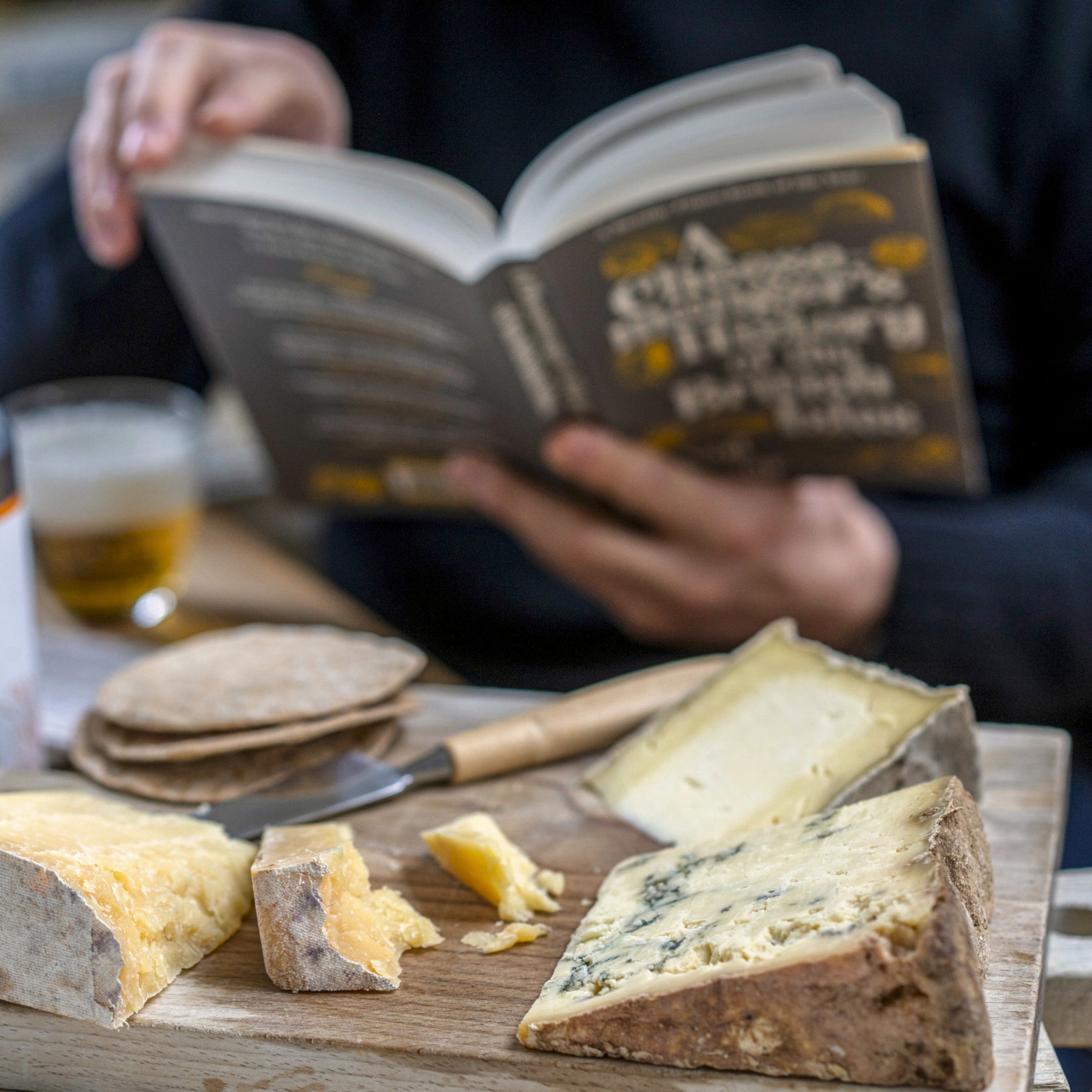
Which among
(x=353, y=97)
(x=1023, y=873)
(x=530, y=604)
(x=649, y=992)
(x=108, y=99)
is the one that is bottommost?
(x=530, y=604)

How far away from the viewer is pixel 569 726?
1.10 m

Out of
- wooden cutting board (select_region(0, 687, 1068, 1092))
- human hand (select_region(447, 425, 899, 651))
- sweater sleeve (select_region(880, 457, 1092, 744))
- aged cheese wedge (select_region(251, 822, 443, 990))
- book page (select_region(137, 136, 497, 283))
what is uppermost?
book page (select_region(137, 136, 497, 283))

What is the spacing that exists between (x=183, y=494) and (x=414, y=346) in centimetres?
44

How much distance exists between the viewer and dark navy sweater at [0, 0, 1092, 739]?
6.33 feet

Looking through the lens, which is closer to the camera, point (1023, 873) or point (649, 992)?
point (649, 992)

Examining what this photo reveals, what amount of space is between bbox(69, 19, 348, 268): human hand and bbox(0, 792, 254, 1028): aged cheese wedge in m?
0.91

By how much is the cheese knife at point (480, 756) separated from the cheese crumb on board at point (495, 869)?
0.12m

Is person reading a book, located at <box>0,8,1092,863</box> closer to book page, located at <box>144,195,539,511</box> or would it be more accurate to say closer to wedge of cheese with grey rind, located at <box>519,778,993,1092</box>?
book page, located at <box>144,195,539,511</box>

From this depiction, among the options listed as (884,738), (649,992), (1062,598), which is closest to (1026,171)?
(1062,598)

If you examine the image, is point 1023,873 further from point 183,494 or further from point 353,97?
point 353,97

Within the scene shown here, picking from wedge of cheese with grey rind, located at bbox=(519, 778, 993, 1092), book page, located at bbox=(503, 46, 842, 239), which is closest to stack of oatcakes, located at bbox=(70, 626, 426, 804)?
wedge of cheese with grey rind, located at bbox=(519, 778, 993, 1092)

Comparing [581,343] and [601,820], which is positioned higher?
[581,343]

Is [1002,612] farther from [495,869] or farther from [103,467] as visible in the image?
[103,467]

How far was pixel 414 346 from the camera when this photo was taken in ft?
4.70
